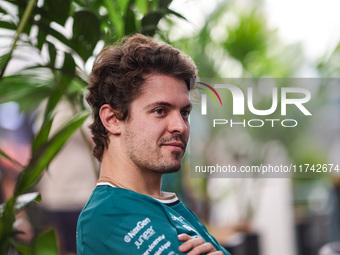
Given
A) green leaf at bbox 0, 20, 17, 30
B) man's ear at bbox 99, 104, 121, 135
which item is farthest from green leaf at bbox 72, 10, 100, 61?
man's ear at bbox 99, 104, 121, 135

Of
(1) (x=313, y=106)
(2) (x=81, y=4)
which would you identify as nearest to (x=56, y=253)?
(2) (x=81, y=4)

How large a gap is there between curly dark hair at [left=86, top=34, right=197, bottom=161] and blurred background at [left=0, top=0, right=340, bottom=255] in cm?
13

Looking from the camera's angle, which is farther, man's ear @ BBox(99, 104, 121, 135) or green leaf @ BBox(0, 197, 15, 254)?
green leaf @ BBox(0, 197, 15, 254)

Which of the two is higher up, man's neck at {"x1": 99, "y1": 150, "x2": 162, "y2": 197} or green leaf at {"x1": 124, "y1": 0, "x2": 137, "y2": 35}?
green leaf at {"x1": 124, "y1": 0, "x2": 137, "y2": 35}

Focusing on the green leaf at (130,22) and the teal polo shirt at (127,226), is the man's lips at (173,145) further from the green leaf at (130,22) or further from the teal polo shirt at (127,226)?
the green leaf at (130,22)

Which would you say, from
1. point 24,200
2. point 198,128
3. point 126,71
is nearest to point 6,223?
point 24,200

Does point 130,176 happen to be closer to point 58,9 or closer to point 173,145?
point 173,145

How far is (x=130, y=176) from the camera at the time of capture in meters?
0.98

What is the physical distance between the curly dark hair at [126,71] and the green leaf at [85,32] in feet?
0.59

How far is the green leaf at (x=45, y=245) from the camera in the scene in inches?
47.0

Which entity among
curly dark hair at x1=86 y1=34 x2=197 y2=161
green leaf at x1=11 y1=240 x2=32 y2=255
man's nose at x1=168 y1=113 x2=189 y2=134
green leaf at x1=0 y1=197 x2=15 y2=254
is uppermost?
curly dark hair at x1=86 y1=34 x2=197 y2=161

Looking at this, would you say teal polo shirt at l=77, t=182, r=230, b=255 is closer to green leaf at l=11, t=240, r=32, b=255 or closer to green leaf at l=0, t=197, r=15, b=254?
green leaf at l=0, t=197, r=15, b=254

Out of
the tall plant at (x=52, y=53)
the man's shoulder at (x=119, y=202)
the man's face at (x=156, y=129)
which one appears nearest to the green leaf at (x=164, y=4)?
the tall plant at (x=52, y=53)

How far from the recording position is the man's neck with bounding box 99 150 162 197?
978 mm
